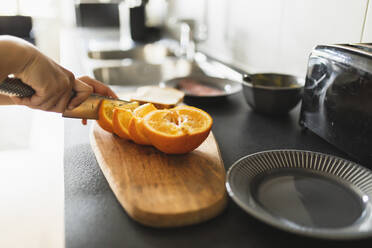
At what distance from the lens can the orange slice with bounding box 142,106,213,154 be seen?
63 cm

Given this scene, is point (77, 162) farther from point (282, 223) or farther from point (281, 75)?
point (281, 75)

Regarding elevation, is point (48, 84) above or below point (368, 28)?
below

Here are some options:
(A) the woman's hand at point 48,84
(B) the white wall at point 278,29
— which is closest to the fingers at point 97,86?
(A) the woman's hand at point 48,84

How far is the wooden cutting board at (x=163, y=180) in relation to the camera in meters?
0.51

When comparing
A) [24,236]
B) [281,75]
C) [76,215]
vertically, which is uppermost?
[281,75]

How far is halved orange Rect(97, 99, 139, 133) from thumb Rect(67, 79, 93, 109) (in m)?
0.04

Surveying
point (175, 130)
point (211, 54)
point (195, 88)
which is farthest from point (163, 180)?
→ point (211, 54)

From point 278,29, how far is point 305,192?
85 cm

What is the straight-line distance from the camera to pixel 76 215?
529mm

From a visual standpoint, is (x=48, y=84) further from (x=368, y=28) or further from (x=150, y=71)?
(x=150, y=71)

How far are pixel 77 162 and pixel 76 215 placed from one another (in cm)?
19

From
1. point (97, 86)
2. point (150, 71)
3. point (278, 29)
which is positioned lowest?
point (150, 71)

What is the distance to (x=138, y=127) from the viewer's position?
684mm

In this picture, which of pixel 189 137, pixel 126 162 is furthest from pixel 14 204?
pixel 189 137
